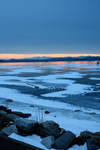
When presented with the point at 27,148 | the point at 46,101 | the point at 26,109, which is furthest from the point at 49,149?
the point at 46,101

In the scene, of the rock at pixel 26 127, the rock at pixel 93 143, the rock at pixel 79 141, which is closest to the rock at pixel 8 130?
the rock at pixel 26 127

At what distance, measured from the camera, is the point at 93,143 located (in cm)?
395

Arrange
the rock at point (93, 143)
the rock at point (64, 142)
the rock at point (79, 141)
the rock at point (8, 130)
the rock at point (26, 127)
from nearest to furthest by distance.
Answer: the rock at point (93, 143) < the rock at point (64, 142) < the rock at point (79, 141) < the rock at point (8, 130) < the rock at point (26, 127)

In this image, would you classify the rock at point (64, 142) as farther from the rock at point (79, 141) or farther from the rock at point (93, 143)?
the rock at point (93, 143)

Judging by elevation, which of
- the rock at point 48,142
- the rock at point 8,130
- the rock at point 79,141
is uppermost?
the rock at point 8,130

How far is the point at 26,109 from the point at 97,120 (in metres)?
3.42

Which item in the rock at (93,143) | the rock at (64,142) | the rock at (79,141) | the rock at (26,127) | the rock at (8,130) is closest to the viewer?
the rock at (93,143)

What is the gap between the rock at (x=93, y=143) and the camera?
388 cm

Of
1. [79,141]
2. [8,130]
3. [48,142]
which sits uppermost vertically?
[8,130]

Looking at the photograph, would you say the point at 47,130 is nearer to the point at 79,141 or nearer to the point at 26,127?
the point at 26,127

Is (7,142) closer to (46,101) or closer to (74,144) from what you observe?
(74,144)

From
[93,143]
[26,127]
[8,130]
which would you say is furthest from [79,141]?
[8,130]

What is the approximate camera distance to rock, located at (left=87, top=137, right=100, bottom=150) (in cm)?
388

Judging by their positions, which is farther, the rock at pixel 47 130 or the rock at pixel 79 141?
the rock at pixel 47 130
